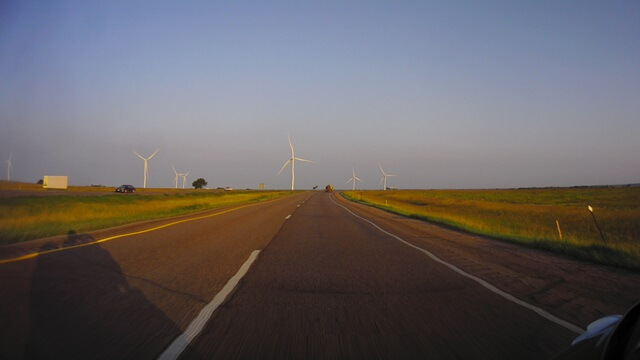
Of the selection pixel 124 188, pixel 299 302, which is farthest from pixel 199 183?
pixel 299 302

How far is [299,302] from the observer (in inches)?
249

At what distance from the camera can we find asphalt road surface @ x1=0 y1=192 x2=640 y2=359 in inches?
176

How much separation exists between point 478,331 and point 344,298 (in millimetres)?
2089

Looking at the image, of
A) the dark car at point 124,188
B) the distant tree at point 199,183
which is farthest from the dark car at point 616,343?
the distant tree at point 199,183

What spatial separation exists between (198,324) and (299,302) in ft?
5.26

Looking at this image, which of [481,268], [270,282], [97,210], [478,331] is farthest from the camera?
[97,210]

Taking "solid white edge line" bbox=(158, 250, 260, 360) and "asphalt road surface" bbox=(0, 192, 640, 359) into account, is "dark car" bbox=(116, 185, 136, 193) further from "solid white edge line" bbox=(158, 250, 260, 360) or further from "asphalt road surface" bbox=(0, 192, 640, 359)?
"solid white edge line" bbox=(158, 250, 260, 360)

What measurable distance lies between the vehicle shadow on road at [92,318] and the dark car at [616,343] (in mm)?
3392

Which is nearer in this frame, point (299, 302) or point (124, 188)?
point (299, 302)

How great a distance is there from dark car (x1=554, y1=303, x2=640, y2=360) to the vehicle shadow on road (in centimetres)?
339

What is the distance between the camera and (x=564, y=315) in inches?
225

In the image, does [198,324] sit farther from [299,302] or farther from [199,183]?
[199,183]

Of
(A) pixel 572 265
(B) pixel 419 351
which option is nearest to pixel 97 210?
(A) pixel 572 265

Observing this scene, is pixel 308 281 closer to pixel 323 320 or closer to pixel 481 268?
pixel 323 320
